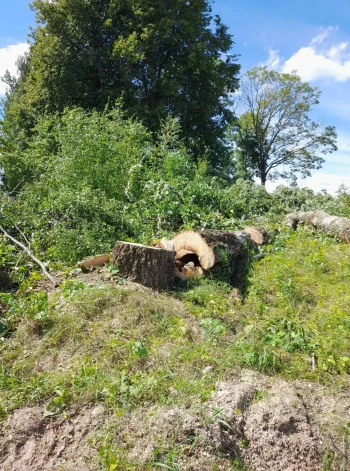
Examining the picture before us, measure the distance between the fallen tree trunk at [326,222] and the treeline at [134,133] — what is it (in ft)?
2.22

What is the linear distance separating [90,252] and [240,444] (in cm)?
359

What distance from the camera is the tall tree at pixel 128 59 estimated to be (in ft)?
52.8

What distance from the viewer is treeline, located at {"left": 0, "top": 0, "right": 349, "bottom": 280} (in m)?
6.63

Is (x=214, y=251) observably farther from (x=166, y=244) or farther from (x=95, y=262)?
(x=95, y=262)

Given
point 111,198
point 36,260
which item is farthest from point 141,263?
point 111,198

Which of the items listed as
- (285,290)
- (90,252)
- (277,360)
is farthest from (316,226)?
(277,360)

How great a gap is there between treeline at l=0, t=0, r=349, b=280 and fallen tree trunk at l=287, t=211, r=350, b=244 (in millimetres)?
678

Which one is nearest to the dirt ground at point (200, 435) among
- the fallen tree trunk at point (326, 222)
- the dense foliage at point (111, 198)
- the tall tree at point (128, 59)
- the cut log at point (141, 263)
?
the cut log at point (141, 263)

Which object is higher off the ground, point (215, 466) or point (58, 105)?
point (58, 105)

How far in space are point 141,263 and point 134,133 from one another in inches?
241

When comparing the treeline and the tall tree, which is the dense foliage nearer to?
the treeline

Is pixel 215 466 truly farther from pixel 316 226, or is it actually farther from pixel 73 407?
pixel 316 226

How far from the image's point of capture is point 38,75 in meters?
17.1

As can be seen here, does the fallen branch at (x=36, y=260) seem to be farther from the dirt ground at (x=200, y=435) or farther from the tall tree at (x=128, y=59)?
the tall tree at (x=128, y=59)
